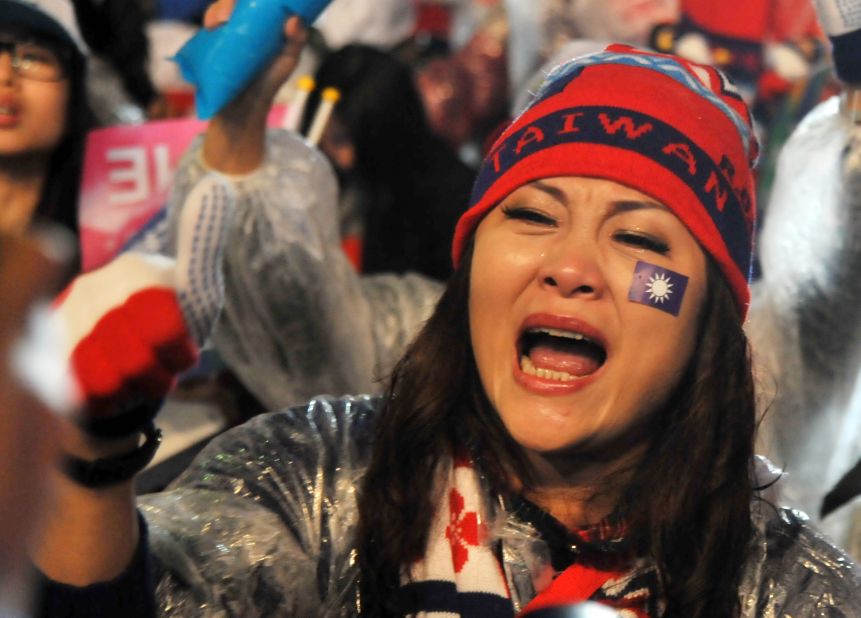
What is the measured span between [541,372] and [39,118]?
1.68m

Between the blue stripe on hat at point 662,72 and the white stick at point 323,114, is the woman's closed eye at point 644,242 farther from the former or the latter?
the white stick at point 323,114

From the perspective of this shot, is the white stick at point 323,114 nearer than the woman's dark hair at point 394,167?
Yes

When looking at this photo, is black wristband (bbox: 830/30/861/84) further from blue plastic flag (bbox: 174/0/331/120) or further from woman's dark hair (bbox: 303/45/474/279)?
woman's dark hair (bbox: 303/45/474/279)

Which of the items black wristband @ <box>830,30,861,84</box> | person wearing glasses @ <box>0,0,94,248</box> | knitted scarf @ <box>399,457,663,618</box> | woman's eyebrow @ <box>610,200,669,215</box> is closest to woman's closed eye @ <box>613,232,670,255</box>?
woman's eyebrow @ <box>610,200,669,215</box>

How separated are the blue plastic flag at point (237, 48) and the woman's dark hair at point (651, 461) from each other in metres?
0.75

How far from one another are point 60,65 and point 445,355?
5.16 ft

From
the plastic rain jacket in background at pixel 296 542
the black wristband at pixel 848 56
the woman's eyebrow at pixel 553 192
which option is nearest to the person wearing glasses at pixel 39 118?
the plastic rain jacket in background at pixel 296 542

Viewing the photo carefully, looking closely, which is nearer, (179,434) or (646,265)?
(646,265)

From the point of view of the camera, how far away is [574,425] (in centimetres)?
167

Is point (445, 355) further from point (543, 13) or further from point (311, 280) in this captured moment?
point (543, 13)

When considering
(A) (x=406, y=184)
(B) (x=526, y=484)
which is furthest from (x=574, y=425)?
(A) (x=406, y=184)

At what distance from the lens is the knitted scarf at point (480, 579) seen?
1.65m

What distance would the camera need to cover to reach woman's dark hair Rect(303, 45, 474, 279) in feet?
11.4

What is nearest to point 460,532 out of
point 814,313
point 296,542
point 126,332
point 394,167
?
point 296,542
